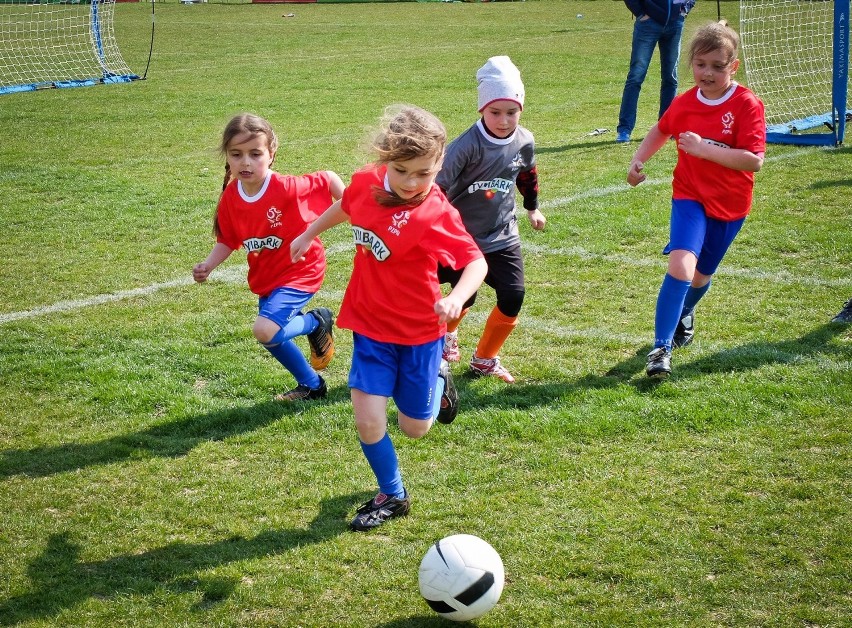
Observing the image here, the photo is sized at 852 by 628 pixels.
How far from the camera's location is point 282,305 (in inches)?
190

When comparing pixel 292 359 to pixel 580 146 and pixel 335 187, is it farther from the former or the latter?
pixel 580 146

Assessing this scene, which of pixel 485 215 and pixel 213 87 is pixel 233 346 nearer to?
pixel 485 215

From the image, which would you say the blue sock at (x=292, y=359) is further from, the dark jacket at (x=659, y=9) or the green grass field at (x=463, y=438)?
the dark jacket at (x=659, y=9)

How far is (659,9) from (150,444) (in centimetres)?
854

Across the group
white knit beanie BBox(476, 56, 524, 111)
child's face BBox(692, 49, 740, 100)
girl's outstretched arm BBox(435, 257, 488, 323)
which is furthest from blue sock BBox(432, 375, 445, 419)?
child's face BBox(692, 49, 740, 100)

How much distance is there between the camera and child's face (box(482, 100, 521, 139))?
485 centimetres

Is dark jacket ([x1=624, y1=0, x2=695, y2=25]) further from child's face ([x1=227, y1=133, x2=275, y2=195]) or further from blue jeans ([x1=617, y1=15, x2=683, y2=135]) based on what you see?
child's face ([x1=227, y1=133, x2=275, y2=195])

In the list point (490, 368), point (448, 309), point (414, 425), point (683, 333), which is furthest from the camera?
point (683, 333)

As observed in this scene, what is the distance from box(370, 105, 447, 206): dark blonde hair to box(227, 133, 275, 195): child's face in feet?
4.02

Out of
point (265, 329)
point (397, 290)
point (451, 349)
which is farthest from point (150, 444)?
point (451, 349)

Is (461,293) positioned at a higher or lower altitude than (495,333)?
higher

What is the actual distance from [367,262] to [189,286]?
3.31 meters

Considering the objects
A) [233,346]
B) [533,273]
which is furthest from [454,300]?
[533,273]

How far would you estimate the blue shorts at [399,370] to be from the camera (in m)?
3.79
